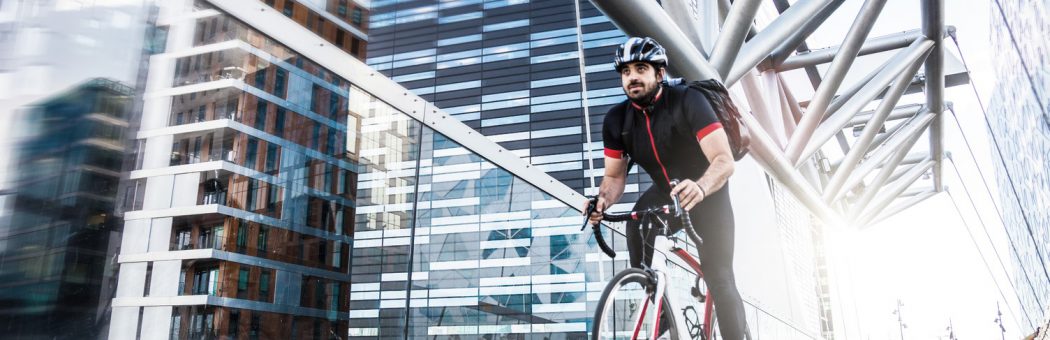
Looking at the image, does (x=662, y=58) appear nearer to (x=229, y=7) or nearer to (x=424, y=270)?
(x=424, y=270)

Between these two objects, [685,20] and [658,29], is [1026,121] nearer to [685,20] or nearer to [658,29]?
[685,20]

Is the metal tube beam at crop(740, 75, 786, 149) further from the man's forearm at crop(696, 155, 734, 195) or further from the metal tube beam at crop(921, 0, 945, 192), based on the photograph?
the man's forearm at crop(696, 155, 734, 195)

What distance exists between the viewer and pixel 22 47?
164 cm

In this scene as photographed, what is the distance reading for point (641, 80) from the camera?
3.02 metres

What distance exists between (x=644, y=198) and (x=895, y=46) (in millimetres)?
10428

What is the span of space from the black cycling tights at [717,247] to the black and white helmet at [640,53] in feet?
1.88

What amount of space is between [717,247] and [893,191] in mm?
20344

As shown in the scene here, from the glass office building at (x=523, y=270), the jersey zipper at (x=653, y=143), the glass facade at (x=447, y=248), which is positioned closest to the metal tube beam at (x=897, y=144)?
the glass office building at (x=523, y=270)

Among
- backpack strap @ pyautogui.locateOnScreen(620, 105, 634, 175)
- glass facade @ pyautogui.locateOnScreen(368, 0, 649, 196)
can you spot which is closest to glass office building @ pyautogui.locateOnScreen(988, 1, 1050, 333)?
backpack strap @ pyautogui.locateOnScreen(620, 105, 634, 175)

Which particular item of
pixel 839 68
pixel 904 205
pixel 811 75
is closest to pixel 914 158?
pixel 904 205

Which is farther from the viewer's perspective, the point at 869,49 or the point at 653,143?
the point at 869,49

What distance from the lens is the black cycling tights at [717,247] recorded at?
3184 millimetres

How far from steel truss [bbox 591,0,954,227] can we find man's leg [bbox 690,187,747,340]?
104 inches

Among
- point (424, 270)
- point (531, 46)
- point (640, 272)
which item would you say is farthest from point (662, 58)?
point (531, 46)
